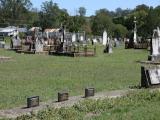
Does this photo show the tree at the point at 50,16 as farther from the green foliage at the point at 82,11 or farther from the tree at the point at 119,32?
the tree at the point at 119,32

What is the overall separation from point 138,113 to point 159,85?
4707 mm

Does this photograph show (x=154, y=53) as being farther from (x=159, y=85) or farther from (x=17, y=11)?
(x=17, y=11)

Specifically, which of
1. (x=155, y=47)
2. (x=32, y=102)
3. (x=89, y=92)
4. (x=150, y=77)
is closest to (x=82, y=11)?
(x=155, y=47)

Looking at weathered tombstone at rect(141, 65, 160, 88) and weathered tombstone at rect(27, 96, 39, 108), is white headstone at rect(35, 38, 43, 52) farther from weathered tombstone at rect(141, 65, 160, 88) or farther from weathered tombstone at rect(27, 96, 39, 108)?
weathered tombstone at rect(27, 96, 39, 108)

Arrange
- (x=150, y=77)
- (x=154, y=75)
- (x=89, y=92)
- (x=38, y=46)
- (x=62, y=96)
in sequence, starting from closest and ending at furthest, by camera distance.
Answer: (x=62, y=96)
(x=89, y=92)
(x=150, y=77)
(x=154, y=75)
(x=38, y=46)

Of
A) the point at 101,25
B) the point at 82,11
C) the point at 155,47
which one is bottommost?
the point at 155,47

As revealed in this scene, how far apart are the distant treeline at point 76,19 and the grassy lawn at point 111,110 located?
86438 mm

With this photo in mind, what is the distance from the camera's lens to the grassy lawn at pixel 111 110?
918 cm

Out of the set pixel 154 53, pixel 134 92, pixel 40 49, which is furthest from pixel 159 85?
pixel 40 49

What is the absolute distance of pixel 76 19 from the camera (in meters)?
122

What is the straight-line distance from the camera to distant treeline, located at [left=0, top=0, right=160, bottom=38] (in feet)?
371

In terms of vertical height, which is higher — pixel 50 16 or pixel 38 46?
pixel 50 16

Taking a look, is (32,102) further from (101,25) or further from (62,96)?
(101,25)

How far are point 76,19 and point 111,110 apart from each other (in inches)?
4425
